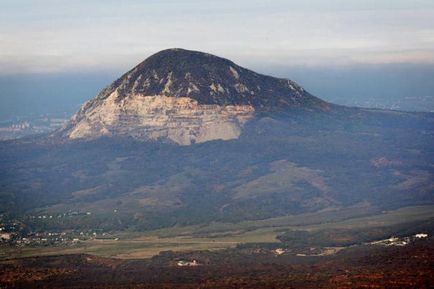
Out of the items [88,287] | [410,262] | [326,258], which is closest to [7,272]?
[88,287]

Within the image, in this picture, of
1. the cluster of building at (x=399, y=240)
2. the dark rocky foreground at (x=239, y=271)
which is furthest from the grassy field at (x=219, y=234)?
the cluster of building at (x=399, y=240)

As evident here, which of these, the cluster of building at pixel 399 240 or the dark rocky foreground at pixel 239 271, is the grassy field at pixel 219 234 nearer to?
the dark rocky foreground at pixel 239 271

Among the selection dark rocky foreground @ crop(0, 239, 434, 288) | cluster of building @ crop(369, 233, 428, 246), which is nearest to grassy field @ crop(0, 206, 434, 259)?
dark rocky foreground @ crop(0, 239, 434, 288)

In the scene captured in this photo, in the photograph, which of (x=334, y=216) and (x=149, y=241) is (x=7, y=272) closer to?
(x=149, y=241)

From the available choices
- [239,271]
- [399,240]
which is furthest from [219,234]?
[239,271]

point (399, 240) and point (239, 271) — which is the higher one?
point (239, 271)

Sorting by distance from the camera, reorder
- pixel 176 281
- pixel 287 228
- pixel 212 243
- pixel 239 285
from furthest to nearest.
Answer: pixel 287 228 < pixel 212 243 < pixel 176 281 < pixel 239 285

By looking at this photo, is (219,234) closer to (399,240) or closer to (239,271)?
(399,240)

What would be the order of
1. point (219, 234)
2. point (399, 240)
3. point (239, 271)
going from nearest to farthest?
point (239, 271) < point (399, 240) < point (219, 234)
